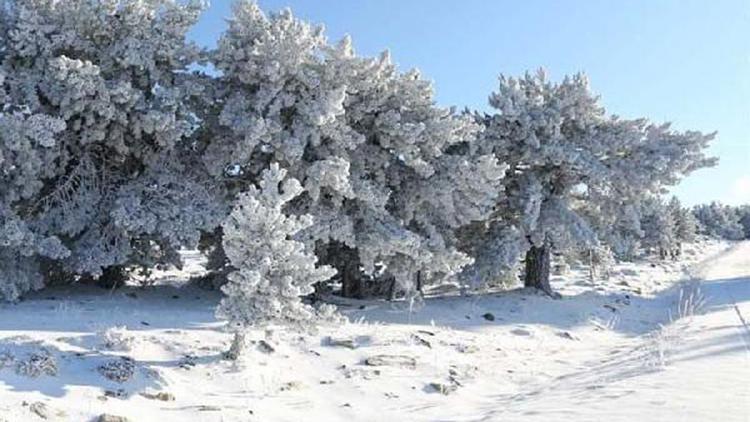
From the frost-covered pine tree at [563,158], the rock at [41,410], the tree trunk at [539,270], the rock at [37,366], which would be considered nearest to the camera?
the rock at [41,410]

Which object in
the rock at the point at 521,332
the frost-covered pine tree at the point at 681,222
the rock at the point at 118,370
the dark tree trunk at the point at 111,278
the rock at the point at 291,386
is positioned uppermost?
the frost-covered pine tree at the point at 681,222

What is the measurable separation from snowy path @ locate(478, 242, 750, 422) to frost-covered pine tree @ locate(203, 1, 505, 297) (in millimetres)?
5166

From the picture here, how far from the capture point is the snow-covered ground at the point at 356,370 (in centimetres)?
638

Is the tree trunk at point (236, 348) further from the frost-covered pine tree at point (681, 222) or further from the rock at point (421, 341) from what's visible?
the frost-covered pine tree at point (681, 222)

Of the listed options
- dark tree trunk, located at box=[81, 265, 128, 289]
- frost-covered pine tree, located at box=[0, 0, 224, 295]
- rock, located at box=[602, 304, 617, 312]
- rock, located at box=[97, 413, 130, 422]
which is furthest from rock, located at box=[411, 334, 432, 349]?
rock, located at box=[602, 304, 617, 312]

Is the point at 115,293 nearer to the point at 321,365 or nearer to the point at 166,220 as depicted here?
the point at 166,220

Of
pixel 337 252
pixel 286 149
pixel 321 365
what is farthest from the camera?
pixel 337 252

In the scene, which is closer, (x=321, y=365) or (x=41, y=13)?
(x=321, y=365)

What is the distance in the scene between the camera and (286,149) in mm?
12812

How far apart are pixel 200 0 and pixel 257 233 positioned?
336 inches

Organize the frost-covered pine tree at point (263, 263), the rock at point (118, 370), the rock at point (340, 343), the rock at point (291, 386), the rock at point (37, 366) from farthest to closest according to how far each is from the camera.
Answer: the rock at point (340, 343) < the rock at point (291, 386) < the frost-covered pine tree at point (263, 263) < the rock at point (118, 370) < the rock at point (37, 366)

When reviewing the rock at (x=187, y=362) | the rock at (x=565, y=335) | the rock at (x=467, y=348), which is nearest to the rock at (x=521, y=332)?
the rock at (x=565, y=335)

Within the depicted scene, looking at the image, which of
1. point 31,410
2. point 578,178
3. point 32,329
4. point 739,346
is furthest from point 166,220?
point 578,178

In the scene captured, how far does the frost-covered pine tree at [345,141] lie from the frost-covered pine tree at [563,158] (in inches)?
115
